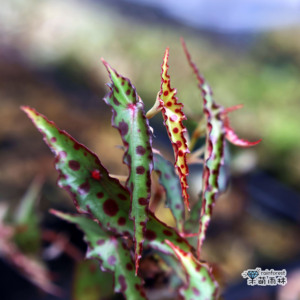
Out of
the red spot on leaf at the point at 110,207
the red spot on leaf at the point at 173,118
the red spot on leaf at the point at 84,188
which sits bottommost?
the red spot on leaf at the point at 110,207

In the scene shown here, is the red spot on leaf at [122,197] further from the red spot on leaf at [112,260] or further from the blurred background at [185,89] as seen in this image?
the blurred background at [185,89]

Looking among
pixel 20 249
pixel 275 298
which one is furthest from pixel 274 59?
pixel 20 249

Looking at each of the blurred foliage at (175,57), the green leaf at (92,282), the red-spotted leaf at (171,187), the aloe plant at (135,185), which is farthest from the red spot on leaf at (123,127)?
the blurred foliage at (175,57)

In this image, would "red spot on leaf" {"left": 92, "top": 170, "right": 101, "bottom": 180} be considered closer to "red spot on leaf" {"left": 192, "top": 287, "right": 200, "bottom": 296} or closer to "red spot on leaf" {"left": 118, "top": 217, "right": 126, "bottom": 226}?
"red spot on leaf" {"left": 118, "top": 217, "right": 126, "bottom": 226}

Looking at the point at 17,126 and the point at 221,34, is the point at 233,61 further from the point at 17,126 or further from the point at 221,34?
the point at 17,126

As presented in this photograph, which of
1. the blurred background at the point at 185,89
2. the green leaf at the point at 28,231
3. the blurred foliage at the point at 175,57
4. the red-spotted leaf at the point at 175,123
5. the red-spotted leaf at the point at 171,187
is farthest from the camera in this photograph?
the blurred foliage at the point at 175,57

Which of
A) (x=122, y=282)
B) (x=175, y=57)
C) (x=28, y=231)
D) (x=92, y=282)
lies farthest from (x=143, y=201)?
(x=175, y=57)
